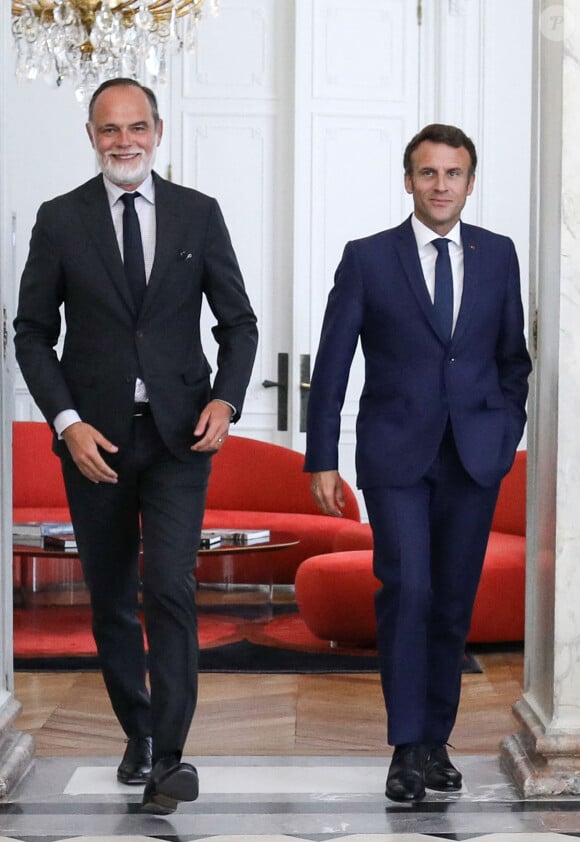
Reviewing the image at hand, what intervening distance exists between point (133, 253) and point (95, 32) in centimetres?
311

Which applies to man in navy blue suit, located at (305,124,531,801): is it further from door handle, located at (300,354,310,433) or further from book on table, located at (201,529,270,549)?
door handle, located at (300,354,310,433)

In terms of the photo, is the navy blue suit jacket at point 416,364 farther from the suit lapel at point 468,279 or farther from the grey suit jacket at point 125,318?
the grey suit jacket at point 125,318

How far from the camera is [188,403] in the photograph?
301cm

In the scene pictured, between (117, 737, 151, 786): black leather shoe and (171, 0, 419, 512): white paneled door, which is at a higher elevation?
(171, 0, 419, 512): white paneled door

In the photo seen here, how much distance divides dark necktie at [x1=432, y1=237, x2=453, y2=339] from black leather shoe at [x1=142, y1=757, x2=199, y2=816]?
1119mm

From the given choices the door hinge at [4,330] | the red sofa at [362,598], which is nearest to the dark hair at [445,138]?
the door hinge at [4,330]

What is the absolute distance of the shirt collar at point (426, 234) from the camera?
10.3ft

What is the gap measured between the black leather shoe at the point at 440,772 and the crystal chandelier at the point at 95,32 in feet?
12.2

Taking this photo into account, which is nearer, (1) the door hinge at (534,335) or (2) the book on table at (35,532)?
(1) the door hinge at (534,335)

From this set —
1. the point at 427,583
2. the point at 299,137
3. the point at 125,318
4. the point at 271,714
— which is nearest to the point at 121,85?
the point at 125,318

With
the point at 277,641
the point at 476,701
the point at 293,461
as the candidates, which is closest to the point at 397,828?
the point at 476,701

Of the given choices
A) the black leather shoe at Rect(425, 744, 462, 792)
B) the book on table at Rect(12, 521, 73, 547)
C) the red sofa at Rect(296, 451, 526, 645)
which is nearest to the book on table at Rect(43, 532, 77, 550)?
the book on table at Rect(12, 521, 73, 547)

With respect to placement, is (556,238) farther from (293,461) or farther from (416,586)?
(293,461)

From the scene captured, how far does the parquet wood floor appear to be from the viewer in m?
3.61
